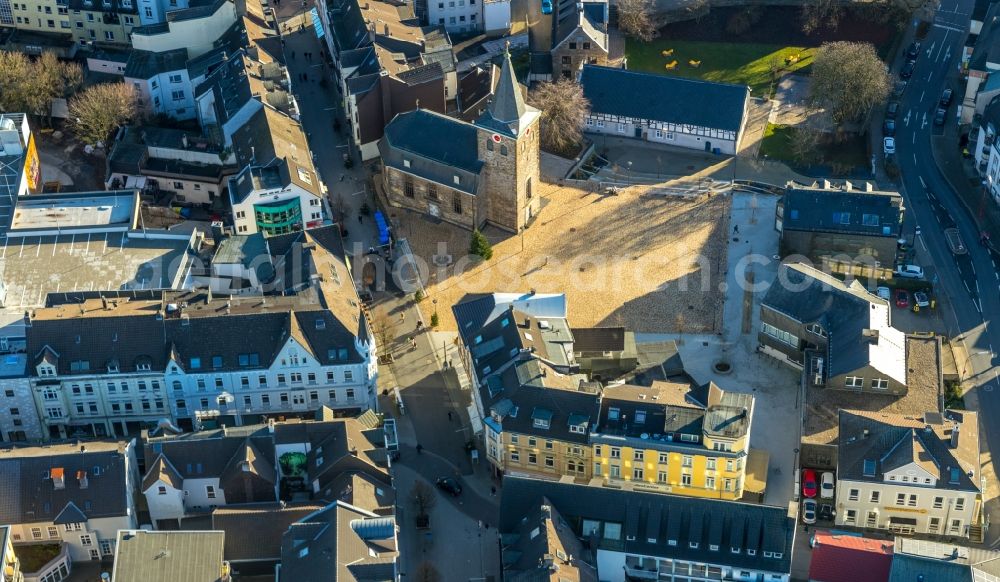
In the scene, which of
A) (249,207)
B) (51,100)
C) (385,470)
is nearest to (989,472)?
(385,470)

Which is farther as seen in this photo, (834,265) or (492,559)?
(834,265)

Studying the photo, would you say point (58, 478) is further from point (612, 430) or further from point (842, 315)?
point (842, 315)

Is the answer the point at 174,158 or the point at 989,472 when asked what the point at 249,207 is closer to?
the point at 174,158

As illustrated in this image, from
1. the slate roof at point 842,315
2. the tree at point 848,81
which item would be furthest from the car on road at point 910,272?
the tree at point 848,81

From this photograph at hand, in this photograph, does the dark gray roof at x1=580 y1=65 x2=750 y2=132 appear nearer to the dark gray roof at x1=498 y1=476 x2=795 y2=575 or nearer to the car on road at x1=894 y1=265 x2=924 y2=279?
the car on road at x1=894 y1=265 x2=924 y2=279

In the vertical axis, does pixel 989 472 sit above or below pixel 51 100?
below

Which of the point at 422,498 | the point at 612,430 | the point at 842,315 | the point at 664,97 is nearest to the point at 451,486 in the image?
the point at 422,498

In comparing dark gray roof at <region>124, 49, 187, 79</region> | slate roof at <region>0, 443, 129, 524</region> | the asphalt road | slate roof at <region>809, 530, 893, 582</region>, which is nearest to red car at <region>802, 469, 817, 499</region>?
slate roof at <region>809, 530, 893, 582</region>
